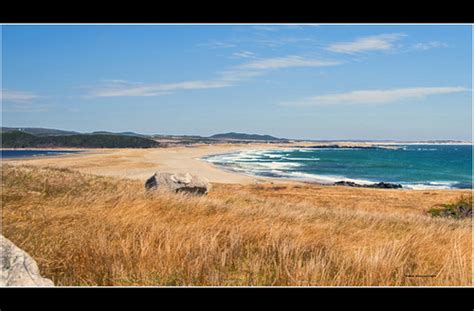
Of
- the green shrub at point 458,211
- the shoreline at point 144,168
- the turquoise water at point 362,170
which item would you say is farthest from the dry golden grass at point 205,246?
the turquoise water at point 362,170

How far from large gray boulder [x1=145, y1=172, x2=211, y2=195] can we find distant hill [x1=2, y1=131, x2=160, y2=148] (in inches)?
2960

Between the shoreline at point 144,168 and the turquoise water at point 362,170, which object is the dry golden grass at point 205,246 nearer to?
the shoreline at point 144,168

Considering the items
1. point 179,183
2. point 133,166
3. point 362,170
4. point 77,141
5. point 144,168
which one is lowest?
point 362,170

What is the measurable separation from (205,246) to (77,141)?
106 m

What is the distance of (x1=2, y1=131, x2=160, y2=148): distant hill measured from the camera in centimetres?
8312

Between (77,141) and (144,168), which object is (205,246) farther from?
(77,141)

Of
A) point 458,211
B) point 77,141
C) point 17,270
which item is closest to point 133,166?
point 458,211

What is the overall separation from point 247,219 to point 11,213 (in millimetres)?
3736

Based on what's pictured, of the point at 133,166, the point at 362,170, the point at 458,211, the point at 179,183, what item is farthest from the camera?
the point at 362,170

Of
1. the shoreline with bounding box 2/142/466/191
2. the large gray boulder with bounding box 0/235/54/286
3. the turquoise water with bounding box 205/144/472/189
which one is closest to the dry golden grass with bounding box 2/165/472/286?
the large gray boulder with bounding box 0/235/54/286

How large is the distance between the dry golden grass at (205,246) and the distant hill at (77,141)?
82.6m

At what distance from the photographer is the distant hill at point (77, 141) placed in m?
83.1

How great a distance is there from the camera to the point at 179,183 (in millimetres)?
15258
